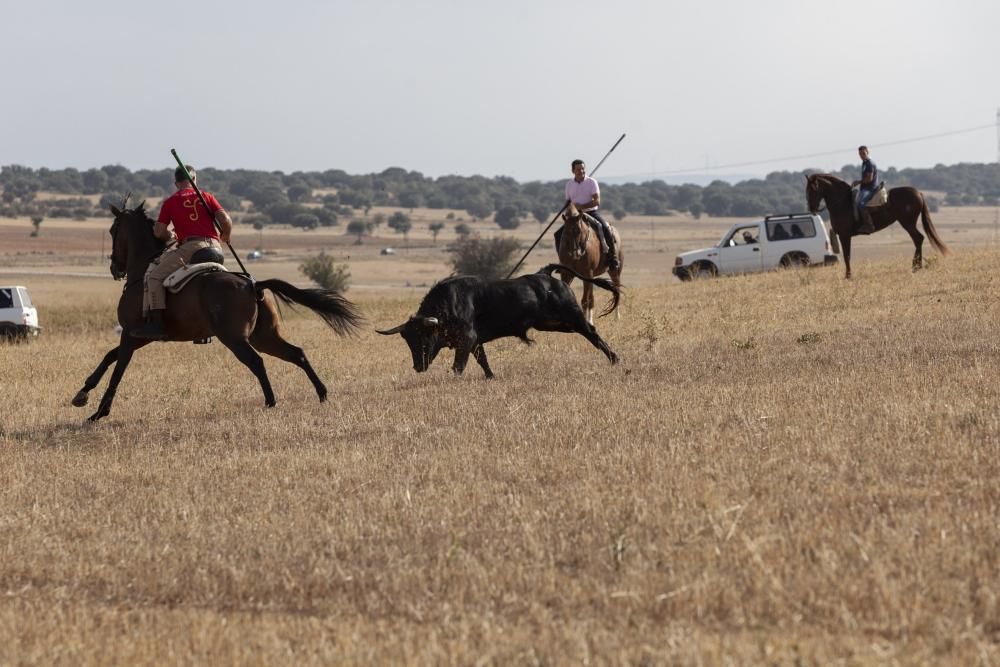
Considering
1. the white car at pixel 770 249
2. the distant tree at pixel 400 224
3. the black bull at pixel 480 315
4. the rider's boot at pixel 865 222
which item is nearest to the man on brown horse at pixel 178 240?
the black bull at pixel 480 315

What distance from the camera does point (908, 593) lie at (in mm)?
5645

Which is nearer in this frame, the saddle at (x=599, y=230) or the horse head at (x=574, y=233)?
the horse head at (x=574, y=233)

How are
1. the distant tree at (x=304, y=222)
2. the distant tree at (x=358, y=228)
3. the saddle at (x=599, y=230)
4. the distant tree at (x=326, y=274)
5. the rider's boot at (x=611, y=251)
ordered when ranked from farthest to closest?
1. the distant tree at (x=304, y=222)
2. the distant tree at (x=358, y=228)
3. the distant tree at (x=326, y=274)
4. the rider's boot at (x=611, y=251)
5. the saddle at (x=599, y=230)

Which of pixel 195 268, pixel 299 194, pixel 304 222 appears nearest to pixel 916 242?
pixel 195 268

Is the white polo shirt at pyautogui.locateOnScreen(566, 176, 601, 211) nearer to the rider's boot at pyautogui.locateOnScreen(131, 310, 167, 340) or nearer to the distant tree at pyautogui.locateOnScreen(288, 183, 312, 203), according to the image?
the rider's boot at pyautogui.locateOnScreen(131, 310, 167, 340)

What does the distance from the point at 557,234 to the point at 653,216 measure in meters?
162

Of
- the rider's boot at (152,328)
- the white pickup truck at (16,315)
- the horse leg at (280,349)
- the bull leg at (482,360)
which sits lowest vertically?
the white pickup truck at (16,315)

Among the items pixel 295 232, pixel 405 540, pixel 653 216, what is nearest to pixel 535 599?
pixel 405 540

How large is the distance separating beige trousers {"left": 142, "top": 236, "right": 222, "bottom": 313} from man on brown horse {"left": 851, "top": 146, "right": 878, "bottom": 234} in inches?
615

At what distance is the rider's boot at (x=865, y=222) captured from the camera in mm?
25203

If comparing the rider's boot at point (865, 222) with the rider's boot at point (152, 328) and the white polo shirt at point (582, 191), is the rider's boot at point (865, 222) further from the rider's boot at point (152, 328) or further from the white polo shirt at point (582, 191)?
the rider's boot at point (152, 328)

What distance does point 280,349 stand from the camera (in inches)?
513

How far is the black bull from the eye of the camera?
45.2 feet

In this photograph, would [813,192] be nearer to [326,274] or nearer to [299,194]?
[326,274]
